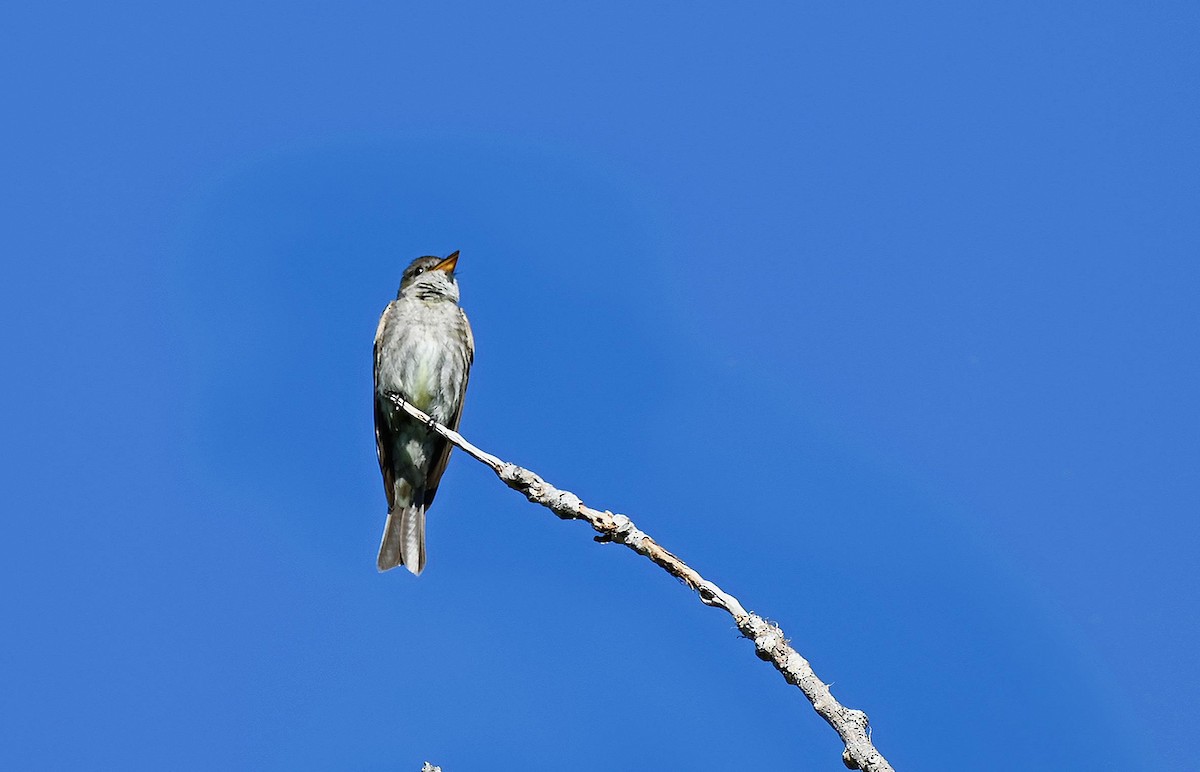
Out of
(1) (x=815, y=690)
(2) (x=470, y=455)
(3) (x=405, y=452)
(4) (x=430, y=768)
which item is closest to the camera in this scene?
(4) (x=430, y=768)

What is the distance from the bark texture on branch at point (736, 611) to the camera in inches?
133

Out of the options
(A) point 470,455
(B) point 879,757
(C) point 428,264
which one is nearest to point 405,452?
(C) point 428,264

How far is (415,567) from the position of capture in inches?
348

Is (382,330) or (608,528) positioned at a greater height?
(382,330)

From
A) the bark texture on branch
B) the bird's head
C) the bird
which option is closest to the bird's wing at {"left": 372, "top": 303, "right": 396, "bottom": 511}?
the bird

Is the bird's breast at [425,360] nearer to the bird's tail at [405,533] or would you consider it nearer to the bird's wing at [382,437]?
the bird's wing at [382,437]

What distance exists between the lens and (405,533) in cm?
914

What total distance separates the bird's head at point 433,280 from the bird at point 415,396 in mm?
149

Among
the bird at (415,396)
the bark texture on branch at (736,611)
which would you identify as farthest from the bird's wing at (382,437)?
the bark texture on branch at (736,611)

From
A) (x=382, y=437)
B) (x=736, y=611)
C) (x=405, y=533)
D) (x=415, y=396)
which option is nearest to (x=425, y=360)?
(x=415, y=396)

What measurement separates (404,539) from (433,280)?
2.14 metres

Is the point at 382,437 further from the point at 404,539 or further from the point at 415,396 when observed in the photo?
the point at 404,539

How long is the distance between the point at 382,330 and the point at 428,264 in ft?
2.51

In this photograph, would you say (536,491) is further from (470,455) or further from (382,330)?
(382,330)
